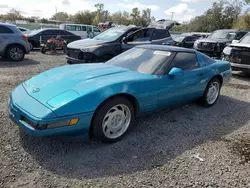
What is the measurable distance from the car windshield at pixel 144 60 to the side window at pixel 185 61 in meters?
0.17

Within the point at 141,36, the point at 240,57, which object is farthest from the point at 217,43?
the point at 141,36

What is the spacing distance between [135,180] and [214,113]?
2821 mm

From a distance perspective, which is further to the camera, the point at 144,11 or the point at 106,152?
the point at 144,11

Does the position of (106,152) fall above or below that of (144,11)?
below

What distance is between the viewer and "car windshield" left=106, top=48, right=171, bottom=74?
150 inches

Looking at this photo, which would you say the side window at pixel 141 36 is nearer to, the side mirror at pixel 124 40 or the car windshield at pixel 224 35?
the side mirror at pixel 124 40

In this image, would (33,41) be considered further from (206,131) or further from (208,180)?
(208,180)

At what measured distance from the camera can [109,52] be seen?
7512 mm

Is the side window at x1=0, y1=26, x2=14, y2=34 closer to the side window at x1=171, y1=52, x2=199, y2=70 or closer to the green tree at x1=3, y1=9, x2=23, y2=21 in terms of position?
the side window at x1=171, y1=52, x2=199, y2=70

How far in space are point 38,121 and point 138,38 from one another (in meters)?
6.51

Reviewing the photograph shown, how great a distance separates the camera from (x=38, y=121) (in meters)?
2.57

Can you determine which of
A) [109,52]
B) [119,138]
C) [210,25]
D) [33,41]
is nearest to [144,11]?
[210,25]

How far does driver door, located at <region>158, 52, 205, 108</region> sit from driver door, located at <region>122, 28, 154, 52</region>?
3.78 metres

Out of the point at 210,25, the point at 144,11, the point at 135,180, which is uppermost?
the point at 144,11
